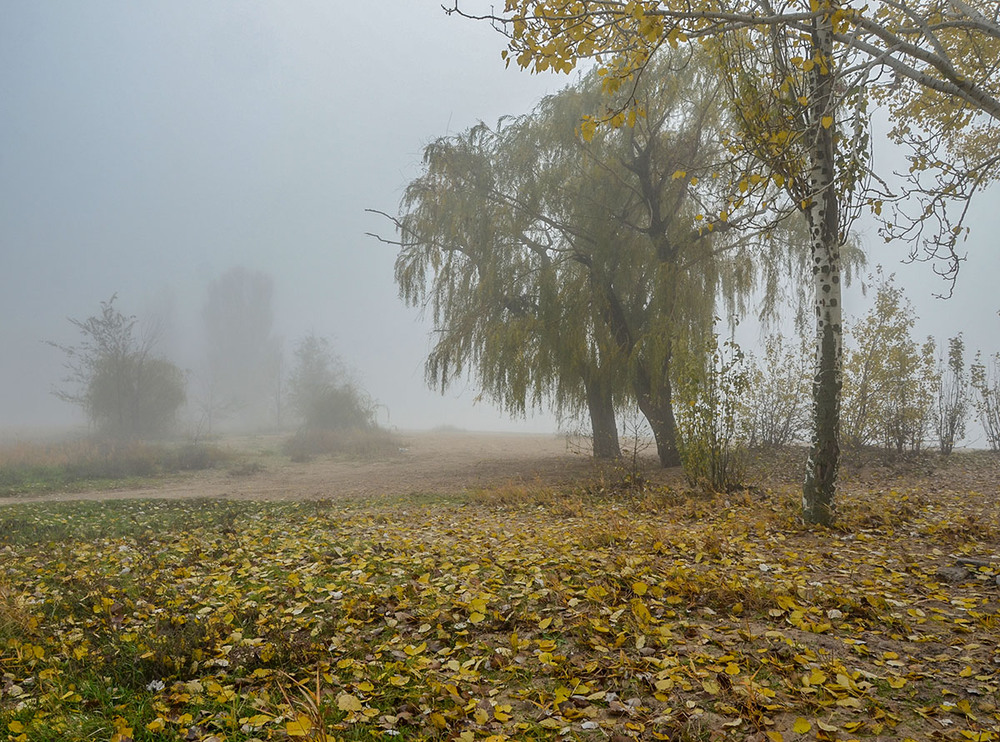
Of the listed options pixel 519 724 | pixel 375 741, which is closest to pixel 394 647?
pixel 375 741

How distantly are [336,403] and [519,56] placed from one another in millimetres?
24290

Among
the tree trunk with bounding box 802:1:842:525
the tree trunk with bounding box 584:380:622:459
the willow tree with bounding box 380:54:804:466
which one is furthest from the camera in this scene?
the tree trunk with bounding box 584:380:622:459

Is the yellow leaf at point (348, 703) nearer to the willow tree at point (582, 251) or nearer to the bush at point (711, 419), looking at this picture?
the bush at point (711, 419)

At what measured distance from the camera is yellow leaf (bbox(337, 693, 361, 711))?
2742 millimetres

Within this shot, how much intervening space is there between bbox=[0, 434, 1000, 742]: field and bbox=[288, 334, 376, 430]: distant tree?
20023 millimetres

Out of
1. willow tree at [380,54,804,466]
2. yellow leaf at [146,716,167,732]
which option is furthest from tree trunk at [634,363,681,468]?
yellow leaf at [146,716,167,732]

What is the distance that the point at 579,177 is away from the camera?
13.4m

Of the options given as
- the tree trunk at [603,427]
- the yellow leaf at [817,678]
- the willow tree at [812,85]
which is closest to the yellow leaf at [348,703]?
the yellow leaf at [817,678]

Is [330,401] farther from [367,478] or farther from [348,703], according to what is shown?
[348,703]

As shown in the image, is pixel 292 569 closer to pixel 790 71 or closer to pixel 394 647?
pixel 394 647

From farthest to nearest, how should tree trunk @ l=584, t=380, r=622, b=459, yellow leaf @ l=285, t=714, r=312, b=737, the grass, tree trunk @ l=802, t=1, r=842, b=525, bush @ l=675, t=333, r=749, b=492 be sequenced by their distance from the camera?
the grass < tree trunk @ l=584, t=380, r=622, b=459 < bush @ l=675, t=333, r=749, b=492 < tree trunk @ l=802, t=1, r=842, b=525 < yellow leaf @ l=285, t=714, r=312, b=737

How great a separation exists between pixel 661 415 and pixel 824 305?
6.63 meters

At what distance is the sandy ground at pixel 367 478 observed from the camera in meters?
12.7

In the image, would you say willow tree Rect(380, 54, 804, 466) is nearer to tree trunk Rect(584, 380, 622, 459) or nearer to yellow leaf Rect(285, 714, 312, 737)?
tree trunk Rect(584, 380, 622, 459)
